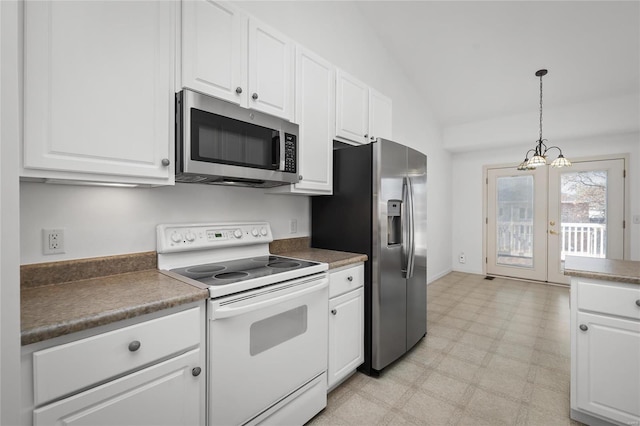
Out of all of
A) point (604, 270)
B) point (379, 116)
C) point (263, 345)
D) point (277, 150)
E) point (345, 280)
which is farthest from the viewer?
point (379, 116)

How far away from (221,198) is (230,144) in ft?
1.72

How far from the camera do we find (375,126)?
113 inches

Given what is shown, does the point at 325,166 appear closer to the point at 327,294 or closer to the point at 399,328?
the point at 327,294

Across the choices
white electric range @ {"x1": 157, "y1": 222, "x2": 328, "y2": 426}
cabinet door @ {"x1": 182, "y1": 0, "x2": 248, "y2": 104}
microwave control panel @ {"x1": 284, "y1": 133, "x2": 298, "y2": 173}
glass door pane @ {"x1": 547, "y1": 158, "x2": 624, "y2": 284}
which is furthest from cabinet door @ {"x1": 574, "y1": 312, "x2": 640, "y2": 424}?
glass door pane @ {"x1": 547, "y1": 158, "x2": 624, "y2": 284}

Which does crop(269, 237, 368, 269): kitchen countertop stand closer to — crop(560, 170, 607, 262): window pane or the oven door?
the oven door

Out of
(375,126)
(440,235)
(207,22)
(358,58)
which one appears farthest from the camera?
(440,235)

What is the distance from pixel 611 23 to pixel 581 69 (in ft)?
2.58

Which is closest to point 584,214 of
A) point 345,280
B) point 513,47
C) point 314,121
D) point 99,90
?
point 513,47

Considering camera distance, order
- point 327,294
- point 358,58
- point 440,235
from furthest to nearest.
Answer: point 440,235
point 358,58
point 327,294

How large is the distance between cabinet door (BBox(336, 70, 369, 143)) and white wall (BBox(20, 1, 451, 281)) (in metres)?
0.61

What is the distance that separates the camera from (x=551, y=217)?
16.0 ft

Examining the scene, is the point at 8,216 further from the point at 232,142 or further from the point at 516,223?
the point at 516,223

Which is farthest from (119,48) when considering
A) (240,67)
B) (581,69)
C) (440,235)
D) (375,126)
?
(440,235)

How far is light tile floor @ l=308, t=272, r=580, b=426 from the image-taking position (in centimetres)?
182
